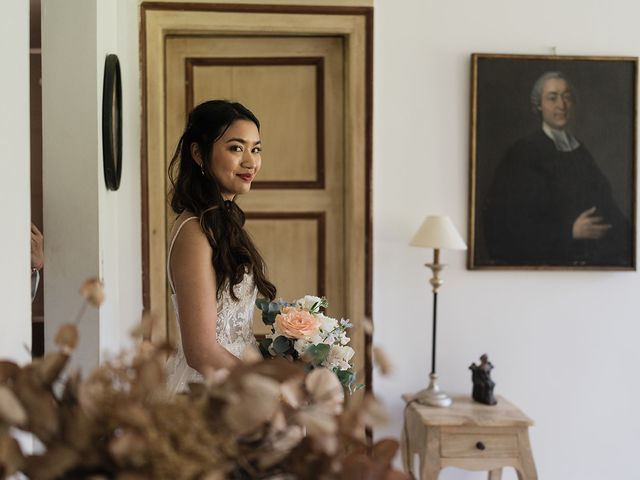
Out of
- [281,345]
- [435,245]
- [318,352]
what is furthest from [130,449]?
[435,245]

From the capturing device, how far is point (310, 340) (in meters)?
2.17

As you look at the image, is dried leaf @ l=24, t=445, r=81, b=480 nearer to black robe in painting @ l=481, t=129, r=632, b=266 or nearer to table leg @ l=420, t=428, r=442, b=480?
table leg @ l=420, t=428, r=442, b=480

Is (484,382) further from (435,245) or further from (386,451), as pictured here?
(386,451)

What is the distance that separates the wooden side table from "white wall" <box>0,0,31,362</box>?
2.34 m

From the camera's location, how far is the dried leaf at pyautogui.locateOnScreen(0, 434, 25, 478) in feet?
2.38

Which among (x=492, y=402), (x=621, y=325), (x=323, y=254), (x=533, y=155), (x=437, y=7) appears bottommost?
(x=492, y=402)

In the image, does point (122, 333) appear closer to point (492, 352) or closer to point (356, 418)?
point (492, 352)

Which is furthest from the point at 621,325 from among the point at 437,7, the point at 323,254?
the point at 437,7

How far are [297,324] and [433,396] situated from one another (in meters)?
1.75

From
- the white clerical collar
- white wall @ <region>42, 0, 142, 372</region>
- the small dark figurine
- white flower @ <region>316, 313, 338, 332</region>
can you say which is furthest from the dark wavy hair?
the white clerical collar

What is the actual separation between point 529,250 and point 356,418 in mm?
3370

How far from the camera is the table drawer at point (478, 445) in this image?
3463 mm

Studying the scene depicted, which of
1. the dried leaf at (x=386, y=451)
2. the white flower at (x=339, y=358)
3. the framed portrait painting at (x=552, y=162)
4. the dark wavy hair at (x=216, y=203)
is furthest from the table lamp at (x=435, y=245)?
the dried leaf at (x=386, y=451)

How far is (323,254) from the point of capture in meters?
4.02
